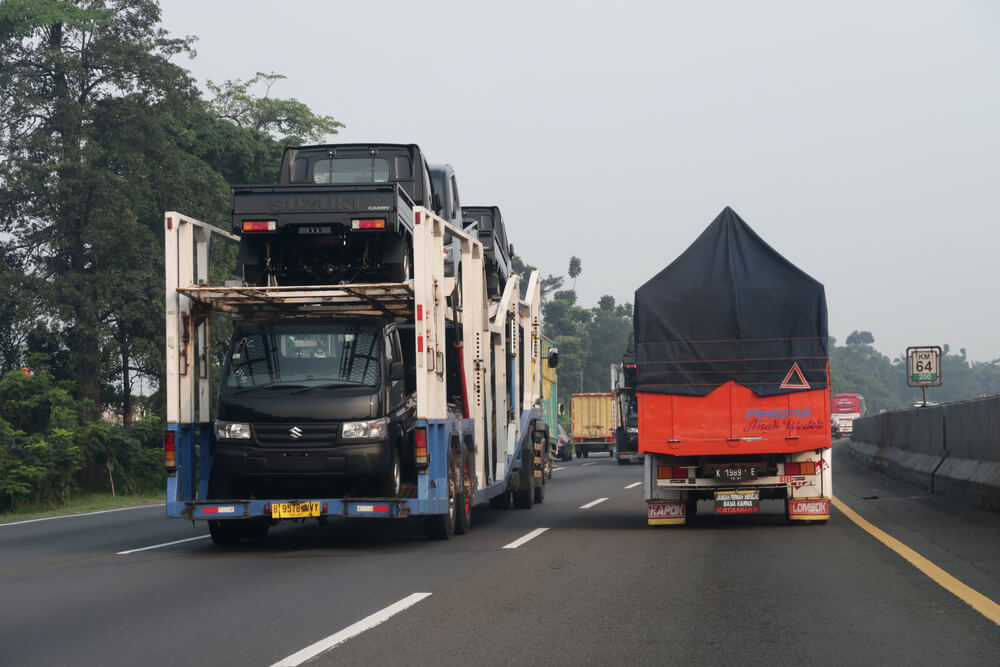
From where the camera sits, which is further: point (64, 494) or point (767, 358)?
point (64, 494)

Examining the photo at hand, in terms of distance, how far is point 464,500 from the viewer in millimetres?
15195

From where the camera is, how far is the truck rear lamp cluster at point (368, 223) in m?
14.4

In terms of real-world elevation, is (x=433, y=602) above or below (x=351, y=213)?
below

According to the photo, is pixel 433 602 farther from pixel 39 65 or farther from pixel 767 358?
pixel 39 65

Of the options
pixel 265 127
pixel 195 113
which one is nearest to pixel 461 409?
pixel 195 113

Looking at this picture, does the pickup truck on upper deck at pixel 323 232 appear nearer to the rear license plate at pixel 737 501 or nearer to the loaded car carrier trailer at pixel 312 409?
the loaded car carrier trailer at pixel 312 409

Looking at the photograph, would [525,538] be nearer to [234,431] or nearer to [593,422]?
[234,431]

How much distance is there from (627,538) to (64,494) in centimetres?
1802

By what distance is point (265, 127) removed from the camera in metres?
52.0

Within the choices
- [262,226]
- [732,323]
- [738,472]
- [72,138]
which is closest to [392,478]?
[262,226]

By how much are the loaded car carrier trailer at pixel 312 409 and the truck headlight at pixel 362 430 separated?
0.01 meters

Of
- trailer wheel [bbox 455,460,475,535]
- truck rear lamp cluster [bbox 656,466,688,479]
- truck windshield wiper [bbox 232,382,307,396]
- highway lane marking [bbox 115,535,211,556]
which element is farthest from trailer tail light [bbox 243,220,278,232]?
truck rear lamp cluster [bbox 656,466,688,479]

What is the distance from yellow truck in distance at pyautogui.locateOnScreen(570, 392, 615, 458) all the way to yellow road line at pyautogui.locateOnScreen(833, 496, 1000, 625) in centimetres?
4024

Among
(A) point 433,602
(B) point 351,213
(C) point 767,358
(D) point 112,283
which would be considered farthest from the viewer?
(D) point 112,283
